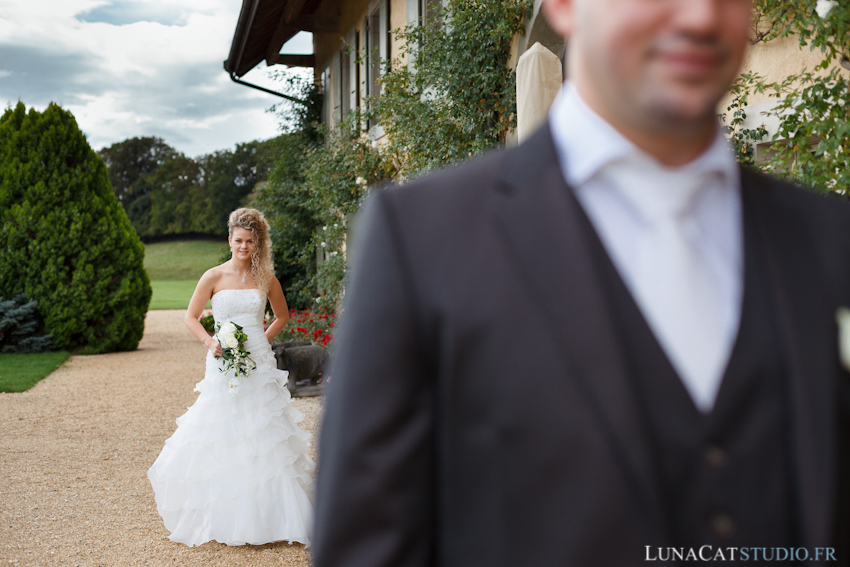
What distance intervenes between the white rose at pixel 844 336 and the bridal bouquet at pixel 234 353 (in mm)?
4322

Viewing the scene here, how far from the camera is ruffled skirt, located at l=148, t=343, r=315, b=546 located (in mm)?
4574

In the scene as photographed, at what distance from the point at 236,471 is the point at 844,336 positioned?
169 inches

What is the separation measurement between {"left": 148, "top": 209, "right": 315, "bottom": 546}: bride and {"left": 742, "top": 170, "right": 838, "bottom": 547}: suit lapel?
165 inches

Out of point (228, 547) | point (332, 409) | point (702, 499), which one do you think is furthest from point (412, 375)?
point (228, 547)

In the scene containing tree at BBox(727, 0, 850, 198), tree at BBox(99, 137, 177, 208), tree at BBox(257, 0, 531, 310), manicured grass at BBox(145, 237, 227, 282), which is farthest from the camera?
tree at BBox(99, 137, 177, 208)

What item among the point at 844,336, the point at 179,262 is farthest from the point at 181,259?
the point at 844,336

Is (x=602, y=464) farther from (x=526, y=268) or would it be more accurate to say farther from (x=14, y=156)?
(x=14, y=156)

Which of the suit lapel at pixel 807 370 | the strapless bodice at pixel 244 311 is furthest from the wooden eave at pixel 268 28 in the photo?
the suit lapel at pixel 807 370

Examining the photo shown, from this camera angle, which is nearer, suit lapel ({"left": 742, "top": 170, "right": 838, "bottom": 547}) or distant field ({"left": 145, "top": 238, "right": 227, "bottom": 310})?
suit lapel ({"left": 742, "top": 170, "right": 838, "bottom": 547})

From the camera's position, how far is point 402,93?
7992 millimetres

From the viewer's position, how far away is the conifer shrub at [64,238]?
13.0m

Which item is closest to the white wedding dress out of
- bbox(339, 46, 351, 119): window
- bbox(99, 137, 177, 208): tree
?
bbox(339, 46, 351, 119): window

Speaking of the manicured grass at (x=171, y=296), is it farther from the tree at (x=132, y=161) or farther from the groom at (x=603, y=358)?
the groom at (x=603, y=358)

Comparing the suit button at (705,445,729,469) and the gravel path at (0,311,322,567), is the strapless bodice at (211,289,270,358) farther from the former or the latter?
the suit button at (705,445,729,469)
